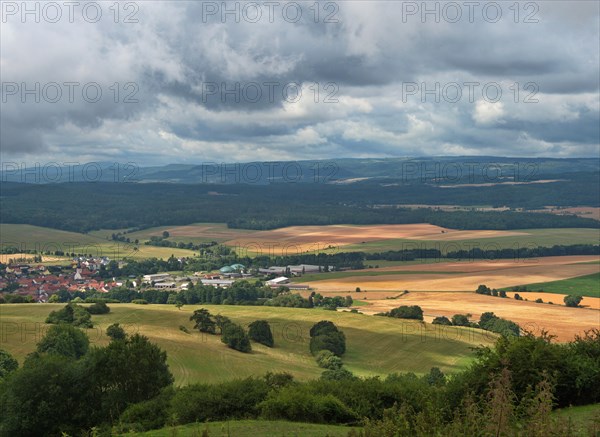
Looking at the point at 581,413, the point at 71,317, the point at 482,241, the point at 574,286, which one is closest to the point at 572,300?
the point at 574,286

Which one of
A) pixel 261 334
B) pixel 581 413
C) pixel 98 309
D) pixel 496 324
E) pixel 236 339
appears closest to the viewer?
pixel 581 413

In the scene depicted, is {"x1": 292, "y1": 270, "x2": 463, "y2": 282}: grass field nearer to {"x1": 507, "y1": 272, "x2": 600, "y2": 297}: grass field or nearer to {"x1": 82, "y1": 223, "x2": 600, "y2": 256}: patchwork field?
{"x1": 507, "y1": 272, "x2": 600, "y2": 297}: grass field

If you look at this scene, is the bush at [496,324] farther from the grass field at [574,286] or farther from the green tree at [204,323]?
the green tree at [204,323]

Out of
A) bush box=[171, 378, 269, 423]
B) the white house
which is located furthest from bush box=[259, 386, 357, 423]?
the white house

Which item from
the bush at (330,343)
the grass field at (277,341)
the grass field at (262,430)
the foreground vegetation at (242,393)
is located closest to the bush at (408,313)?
the grass field at (277,341)

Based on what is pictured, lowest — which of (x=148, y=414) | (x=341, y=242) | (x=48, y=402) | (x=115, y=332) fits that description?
(x=341, y=242)

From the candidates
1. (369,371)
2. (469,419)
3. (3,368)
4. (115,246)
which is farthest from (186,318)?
(115,246)

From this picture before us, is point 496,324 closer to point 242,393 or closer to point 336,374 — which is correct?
point 336,374

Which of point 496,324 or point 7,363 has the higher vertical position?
point 7,363
